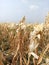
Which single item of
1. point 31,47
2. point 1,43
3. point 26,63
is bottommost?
point 1,43

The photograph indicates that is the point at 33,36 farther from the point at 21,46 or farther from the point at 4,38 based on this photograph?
the point at 4,38

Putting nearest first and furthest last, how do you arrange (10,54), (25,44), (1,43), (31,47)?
(31,47)
(25,44)
(10,54)
(1,43)

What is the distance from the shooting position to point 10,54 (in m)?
1.46

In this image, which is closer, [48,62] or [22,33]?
[48,62]

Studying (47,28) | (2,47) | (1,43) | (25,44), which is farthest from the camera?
(1,43)

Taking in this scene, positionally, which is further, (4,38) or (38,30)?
(4,38)

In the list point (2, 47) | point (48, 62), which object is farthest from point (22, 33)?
point (2, 47)

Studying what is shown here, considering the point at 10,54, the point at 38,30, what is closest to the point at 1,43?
the point at 10,54

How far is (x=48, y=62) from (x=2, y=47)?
678mm

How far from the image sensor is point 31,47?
99 centimetres

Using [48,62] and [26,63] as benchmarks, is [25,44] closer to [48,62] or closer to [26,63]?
[26,63]

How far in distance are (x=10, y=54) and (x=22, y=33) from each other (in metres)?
0.36

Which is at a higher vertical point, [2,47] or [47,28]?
[47,28]

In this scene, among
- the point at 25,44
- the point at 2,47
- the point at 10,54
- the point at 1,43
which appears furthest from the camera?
the point at 1,43
